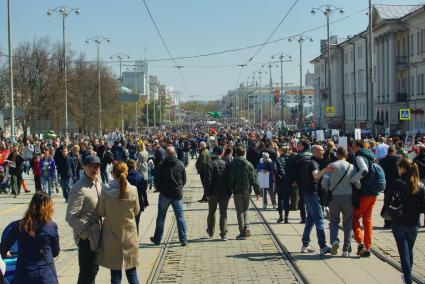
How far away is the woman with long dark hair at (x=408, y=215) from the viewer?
371 inches

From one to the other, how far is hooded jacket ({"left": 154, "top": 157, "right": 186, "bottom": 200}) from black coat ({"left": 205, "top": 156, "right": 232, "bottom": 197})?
860 mm

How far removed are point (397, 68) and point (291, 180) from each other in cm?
6026

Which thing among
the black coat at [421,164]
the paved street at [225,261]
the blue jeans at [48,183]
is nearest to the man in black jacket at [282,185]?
the paved street at [225,261]

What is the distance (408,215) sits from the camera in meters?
9.42

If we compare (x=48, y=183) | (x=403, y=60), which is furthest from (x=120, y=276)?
(x=403, y=60)

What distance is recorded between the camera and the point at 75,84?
69.1 meters

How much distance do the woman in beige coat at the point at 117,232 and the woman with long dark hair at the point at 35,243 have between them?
44.6 inches

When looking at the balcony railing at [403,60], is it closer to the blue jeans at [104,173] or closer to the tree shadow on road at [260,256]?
the blue jeans at [104,173]

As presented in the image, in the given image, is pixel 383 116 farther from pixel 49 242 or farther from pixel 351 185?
pixel 49 242

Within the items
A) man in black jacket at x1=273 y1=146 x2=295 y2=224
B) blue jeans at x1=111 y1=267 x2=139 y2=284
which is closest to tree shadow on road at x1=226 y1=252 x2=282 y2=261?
man in black jacket at x1=273 y1=146 x2=295 y2=224

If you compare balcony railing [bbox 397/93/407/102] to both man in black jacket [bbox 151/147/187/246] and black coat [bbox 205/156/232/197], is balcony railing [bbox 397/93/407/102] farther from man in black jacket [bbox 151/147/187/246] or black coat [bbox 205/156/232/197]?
man in black jacket [bbox 151/147/187/246]

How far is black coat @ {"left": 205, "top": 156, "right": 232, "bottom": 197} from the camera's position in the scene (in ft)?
46.3

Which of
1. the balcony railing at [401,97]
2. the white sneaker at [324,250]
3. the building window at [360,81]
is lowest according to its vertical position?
the white sneaker at [324,250]

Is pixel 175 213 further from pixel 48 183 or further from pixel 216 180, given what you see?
pixel 48 183
